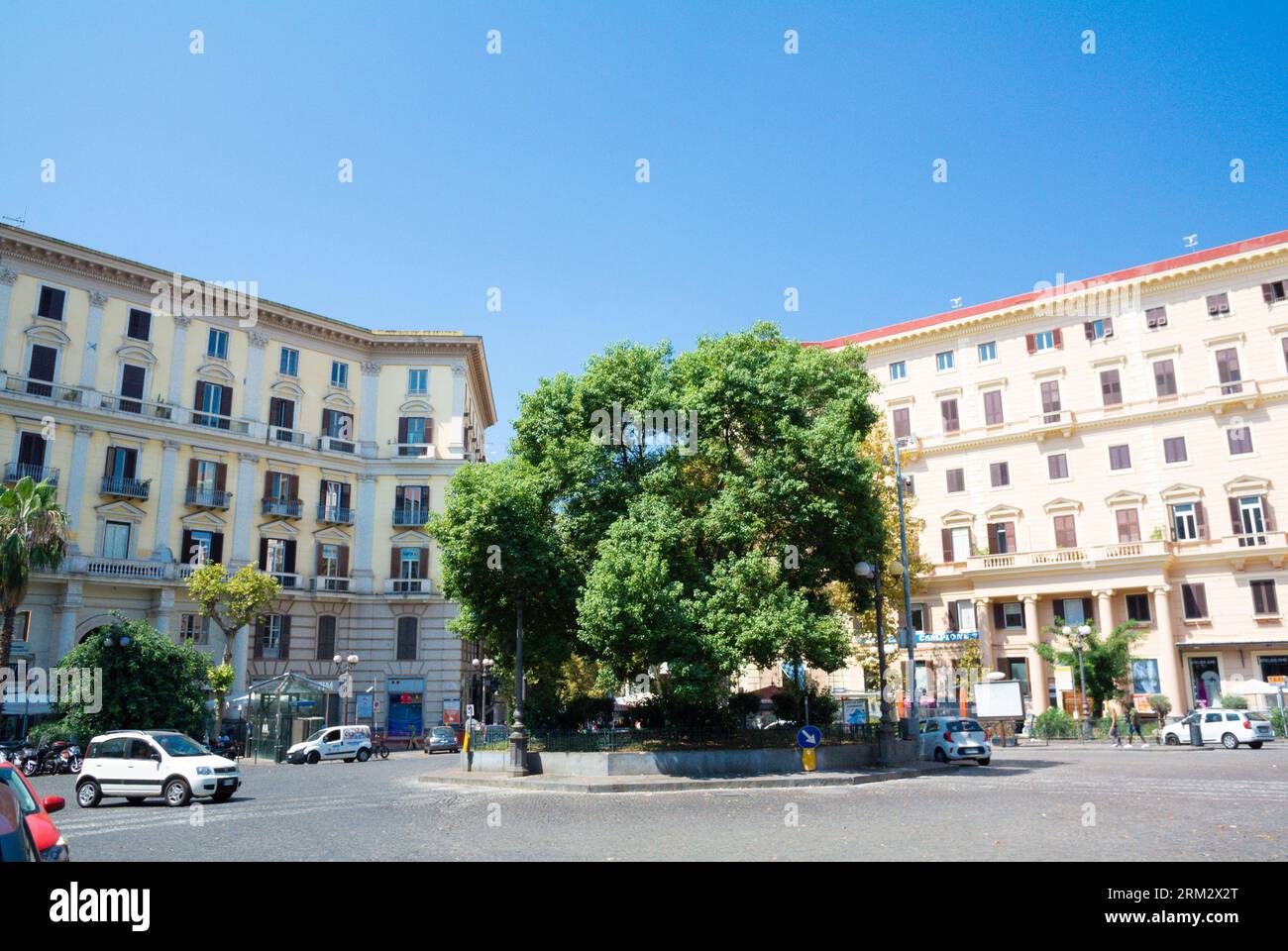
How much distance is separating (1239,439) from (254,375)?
49.7 meters

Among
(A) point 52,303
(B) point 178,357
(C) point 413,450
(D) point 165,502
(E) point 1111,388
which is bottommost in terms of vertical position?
(D) point 165,502

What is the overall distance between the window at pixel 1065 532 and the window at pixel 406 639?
114 ft

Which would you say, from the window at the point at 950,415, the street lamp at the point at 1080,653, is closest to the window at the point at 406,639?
the street lamp at the point at 1080,653

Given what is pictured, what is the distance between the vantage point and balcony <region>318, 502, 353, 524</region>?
45844mm

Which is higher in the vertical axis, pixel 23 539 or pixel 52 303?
pixel 52 303

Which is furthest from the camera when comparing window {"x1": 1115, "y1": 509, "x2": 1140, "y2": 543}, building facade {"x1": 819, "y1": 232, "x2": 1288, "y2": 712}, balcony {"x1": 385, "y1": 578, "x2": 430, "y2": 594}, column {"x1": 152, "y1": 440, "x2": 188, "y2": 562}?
balcony {"x1": 385, "y1": 578, "x2": 430, "y2": 594}

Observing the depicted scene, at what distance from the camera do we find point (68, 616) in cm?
3722

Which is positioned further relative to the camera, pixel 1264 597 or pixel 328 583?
pixel 328 583

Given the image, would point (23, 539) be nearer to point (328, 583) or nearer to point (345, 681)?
point (345, 681)

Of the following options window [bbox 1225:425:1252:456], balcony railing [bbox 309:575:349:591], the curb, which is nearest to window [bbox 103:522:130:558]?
balcony railing [bbox 309:575:349:591]

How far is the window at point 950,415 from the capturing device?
52469 millimetres

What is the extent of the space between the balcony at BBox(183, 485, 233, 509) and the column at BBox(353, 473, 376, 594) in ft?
21.3

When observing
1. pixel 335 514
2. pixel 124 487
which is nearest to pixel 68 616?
pixel 124 487

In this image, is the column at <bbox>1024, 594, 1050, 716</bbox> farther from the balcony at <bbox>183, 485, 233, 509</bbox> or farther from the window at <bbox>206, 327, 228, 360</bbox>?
the window at <bbox>206, 327, 228, 360</bbox>
